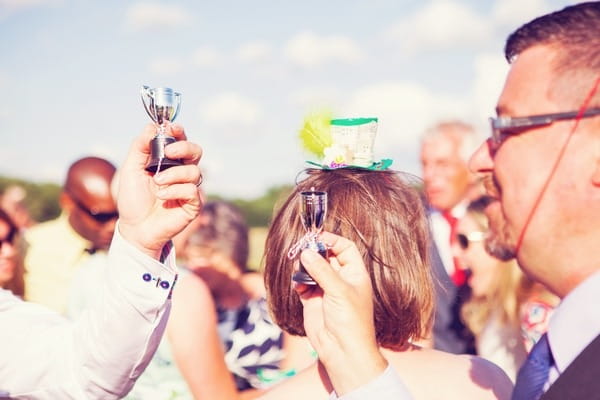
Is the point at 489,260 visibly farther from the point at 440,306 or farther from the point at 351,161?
the point at 351,161

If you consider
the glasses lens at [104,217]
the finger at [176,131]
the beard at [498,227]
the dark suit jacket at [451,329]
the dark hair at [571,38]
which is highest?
the dark hair at [571,38]

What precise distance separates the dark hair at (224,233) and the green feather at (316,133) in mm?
2800

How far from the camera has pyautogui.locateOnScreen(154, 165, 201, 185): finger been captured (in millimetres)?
2084

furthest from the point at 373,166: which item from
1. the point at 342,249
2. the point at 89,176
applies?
the point at 89,176

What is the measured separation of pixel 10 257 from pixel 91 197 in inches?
30.5

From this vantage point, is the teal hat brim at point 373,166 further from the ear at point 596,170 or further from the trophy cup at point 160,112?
the ear at point 596,170

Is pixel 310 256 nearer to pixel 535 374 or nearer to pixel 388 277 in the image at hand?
pixel 388 277

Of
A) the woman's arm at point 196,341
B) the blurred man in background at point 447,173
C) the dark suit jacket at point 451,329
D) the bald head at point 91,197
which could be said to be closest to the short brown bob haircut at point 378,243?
the woman's arm at point 196,341

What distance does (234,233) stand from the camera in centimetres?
531

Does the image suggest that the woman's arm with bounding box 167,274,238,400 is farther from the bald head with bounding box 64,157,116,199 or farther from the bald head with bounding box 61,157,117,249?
the bald head with bounding box 64,157,116,199

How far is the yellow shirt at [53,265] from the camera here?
5688mm

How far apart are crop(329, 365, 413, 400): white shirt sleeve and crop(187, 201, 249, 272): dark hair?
11.7 ft

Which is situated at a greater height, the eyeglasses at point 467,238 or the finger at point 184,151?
the finger at point 184,151

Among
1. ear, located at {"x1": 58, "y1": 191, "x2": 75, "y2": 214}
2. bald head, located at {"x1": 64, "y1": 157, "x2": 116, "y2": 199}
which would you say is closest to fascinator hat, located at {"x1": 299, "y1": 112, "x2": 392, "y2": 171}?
bald head, located at {"x1": 64, "y1": 157, "x2": 116, "y2": 199}
